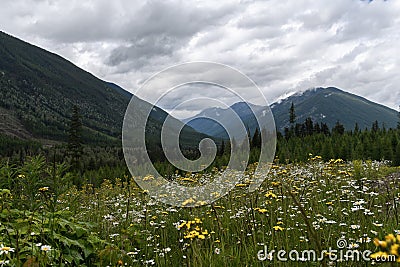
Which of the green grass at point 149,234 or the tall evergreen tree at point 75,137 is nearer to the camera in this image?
the green grass at point 149,234

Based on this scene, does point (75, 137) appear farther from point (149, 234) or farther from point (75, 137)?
point (149, 234)

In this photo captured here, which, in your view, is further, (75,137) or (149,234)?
(75,137)

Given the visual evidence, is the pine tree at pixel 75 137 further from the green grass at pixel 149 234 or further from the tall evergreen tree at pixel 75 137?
the green grass at pixel 149 234

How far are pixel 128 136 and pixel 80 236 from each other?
1.99m

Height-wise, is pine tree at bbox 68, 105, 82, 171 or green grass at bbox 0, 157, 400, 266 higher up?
pine tree at bbox 68, 105, 82, 171

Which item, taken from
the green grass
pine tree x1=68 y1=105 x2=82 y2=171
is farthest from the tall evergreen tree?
the green grass

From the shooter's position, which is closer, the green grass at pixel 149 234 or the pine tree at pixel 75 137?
the green grass at pixel 149 234

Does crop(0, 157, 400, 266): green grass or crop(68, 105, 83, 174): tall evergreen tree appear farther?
crop(68, 105, 83, 174): tall evergreen tree

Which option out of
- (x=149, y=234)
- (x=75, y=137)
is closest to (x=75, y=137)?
(x=75, y=137)

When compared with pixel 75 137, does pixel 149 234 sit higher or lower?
lower

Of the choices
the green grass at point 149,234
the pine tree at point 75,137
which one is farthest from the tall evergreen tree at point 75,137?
the green grass at point 149,234

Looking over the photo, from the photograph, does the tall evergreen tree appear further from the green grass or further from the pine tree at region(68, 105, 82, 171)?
the green grass

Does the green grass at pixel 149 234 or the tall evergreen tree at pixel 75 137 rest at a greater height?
the tall evergreen tree at pixel 75 137

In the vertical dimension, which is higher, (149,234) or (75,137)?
(75,137)
